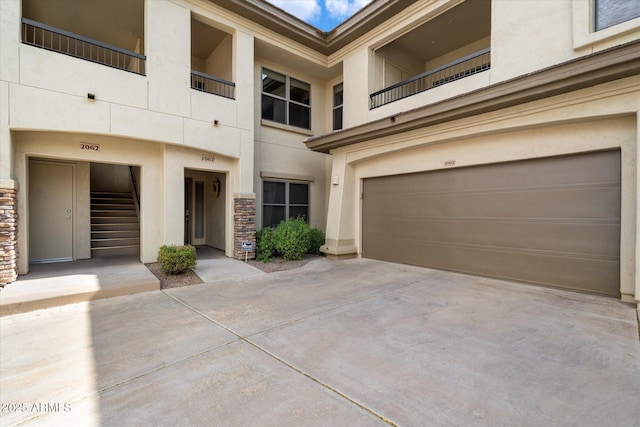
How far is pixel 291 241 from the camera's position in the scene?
8477 mm

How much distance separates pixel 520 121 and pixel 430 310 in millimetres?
4176

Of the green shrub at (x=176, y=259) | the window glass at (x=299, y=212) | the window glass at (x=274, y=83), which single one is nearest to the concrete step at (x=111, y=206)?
the green shrub at (x=176, y=259)

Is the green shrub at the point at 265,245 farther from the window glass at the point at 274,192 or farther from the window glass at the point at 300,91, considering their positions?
the window glass at the point at 300,91

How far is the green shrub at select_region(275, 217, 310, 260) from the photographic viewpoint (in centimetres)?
850

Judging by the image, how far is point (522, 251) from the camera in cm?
613

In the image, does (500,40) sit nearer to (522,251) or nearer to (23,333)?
(522,251)

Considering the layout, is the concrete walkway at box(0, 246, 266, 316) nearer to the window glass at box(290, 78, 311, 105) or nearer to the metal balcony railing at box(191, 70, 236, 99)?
the metal balcony railing at box(191, 70, 236, 99)

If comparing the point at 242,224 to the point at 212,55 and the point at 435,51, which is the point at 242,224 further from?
the point at 435,51

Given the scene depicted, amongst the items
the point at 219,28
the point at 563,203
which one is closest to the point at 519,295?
the point at 563,203

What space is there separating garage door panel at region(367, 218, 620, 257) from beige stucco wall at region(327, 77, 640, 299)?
32 centimetres

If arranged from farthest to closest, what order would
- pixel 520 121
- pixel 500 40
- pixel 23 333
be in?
pixel 500 40 < pixel 520 121 < pixel 23 333

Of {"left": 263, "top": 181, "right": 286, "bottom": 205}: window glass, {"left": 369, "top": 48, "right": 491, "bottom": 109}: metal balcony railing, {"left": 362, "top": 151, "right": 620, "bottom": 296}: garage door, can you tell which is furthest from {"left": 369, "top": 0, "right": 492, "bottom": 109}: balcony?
{"left": 263, "top": 181, "right": 286, "bottom": 205}: window glass

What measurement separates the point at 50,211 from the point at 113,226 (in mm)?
1899

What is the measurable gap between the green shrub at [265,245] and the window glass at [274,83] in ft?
16.2
